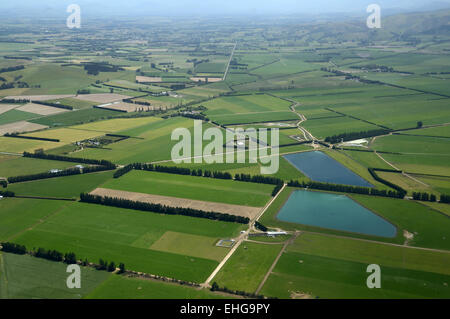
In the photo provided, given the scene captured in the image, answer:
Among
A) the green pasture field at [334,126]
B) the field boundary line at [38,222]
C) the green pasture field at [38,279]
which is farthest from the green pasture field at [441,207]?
the field boundary line at [38,222]

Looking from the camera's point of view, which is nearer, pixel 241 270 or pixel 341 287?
pixel 341 287

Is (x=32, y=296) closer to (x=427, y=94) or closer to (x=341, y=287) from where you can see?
(x=341, y=287)

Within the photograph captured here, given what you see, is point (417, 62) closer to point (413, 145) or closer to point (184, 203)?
point (413, 145)

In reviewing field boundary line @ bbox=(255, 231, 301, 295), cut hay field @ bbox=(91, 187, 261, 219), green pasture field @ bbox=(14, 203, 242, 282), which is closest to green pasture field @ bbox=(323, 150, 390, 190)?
cut hay field @ bbox=(91, 187, 261, 219)

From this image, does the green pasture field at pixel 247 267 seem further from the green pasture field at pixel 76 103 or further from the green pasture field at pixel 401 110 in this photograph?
the green pasture field at pixel 76 103

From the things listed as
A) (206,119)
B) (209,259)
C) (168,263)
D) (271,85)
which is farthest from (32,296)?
(271,85)

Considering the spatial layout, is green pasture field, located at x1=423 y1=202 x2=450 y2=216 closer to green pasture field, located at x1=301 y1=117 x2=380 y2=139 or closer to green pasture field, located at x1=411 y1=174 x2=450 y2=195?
green pasture field, located at x1=411 y1=174 x2=450 y2=195
